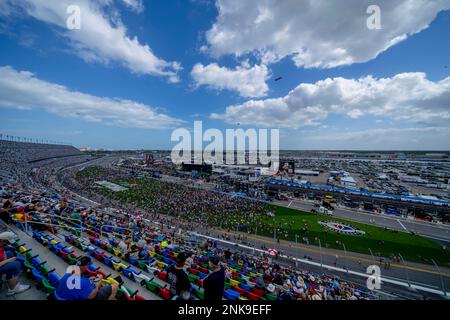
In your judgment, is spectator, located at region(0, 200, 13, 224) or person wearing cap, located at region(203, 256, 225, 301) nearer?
person wearing cap, located at region(203, 256, 225, 301)

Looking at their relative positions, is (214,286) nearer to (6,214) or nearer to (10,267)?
(10,267)

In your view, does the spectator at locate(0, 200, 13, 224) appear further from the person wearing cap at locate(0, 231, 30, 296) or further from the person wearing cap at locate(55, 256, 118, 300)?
the person wearing cap at locate(55, 256, 118, 300)

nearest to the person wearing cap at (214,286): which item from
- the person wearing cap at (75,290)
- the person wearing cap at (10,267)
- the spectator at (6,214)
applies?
the person wearing cap at (75,290)

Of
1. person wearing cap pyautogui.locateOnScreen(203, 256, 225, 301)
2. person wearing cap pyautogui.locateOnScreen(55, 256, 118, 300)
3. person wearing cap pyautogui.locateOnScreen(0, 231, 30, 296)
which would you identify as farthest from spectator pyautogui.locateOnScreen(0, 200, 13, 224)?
person wearing cap pyautogui.locateOnScreen(203, 256, 225, 301)

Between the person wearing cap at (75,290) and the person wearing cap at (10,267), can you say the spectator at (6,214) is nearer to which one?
the person wearing cap at (10,267)

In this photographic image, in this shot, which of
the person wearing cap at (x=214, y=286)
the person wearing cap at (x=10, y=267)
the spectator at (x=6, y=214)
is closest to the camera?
the person wearing cap at (x=214, y=286)

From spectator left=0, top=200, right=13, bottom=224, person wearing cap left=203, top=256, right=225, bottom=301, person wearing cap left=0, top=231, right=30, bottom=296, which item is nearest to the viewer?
person wearing cap left=203, top=256, right=225, bottom=301

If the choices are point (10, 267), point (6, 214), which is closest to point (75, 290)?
point (10, 267)
